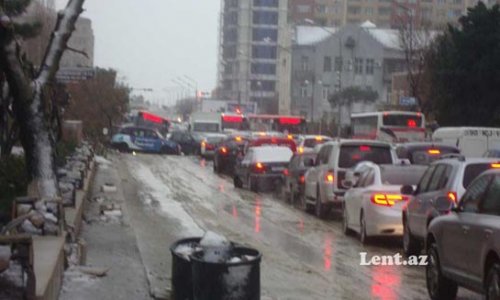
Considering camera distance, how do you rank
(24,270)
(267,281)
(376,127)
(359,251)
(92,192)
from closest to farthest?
(24,270), (267,281), (359,251), (92,192), (376,127)

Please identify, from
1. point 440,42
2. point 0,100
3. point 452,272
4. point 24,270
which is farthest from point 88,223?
point 440,42

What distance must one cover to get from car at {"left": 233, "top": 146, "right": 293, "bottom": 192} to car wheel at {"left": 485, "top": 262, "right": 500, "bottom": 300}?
22585mm

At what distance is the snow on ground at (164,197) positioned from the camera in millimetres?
20603

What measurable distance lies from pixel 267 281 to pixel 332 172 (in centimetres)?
996

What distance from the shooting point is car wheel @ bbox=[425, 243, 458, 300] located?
11367 mm

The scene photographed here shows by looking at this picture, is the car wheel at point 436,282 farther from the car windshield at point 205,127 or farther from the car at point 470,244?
the car windshield at point 205,127

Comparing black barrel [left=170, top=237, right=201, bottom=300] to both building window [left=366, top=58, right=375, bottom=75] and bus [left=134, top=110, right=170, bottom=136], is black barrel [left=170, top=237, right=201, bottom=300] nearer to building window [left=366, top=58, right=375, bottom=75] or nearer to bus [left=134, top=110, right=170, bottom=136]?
bus [left=134, top=110, right=170, bottom=136]

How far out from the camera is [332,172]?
2297cm

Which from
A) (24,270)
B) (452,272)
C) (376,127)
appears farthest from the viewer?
(376,127)

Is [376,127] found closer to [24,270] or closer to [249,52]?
[24,270]

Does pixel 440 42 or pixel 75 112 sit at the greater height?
pixel 440 42

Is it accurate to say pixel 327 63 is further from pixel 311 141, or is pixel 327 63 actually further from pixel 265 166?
pixel 265 166

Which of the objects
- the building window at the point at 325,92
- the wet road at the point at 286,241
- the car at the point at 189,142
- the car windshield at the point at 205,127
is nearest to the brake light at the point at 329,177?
the wet road at the point at 286,241

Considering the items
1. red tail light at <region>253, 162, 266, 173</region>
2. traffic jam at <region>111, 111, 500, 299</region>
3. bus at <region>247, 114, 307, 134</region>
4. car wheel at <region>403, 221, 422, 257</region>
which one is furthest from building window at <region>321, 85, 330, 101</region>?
car wheel at <region>403, 221, 422, 257</region>
